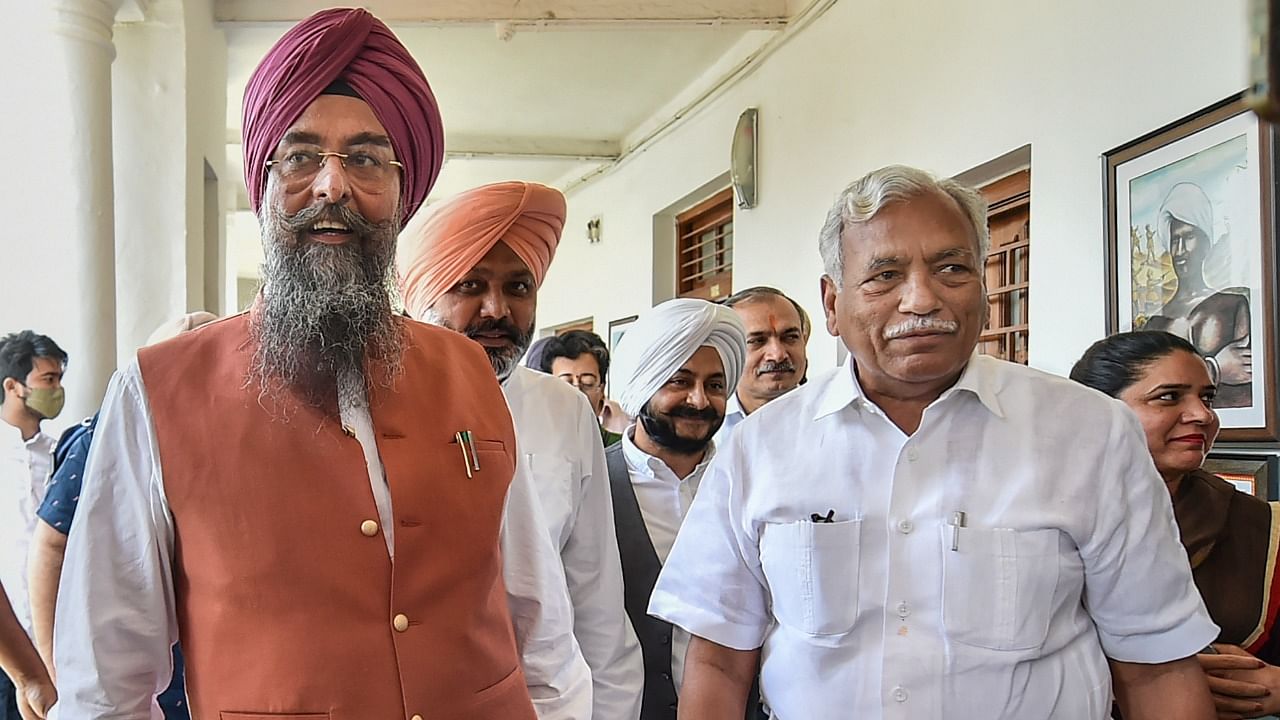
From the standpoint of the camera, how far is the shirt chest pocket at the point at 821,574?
172 centimetres

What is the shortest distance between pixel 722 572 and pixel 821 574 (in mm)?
200

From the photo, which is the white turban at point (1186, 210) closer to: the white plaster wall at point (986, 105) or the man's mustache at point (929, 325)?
the white plaster wall at point (986, 105)

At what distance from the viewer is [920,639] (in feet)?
5.49

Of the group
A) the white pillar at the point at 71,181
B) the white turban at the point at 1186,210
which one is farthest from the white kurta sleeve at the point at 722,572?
the white pillar at the point at 71,181

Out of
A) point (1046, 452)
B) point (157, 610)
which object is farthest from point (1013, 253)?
point (157, 610)

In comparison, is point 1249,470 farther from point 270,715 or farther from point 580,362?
point 270,715

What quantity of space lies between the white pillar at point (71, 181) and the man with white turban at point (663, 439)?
2.71 m

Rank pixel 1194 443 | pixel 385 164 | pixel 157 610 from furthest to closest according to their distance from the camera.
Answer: pixel 1194 443
pixel 385 164
pixel 157 610

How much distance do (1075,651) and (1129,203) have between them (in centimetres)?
200

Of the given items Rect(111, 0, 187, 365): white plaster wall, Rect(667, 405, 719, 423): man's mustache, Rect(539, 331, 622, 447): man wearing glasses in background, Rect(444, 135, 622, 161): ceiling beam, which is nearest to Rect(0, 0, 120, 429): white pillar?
Rect(111, 0, 187, 365): white plaster wall

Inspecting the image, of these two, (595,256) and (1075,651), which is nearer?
(1075,651)

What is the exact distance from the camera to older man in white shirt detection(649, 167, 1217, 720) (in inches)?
64.8

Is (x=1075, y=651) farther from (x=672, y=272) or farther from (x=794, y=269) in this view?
(x=672, y=272)

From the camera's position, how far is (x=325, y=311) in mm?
1458
